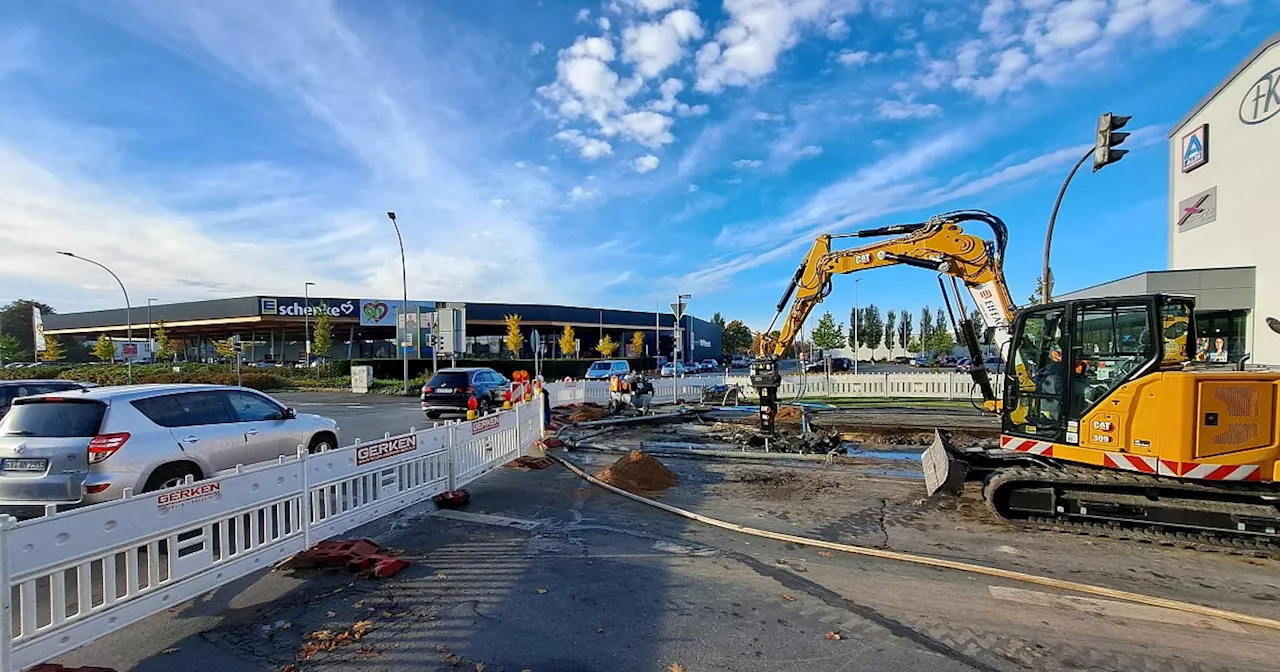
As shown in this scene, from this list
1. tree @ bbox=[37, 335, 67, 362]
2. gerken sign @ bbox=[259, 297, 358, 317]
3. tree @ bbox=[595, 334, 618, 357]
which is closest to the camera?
gerken sign @ bbox=[259, 297, 358, 317]

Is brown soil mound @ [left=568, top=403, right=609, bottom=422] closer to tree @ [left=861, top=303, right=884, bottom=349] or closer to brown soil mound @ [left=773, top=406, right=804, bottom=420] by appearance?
brown soil mound @ [left=773, top=406, right=804, bottom=420]

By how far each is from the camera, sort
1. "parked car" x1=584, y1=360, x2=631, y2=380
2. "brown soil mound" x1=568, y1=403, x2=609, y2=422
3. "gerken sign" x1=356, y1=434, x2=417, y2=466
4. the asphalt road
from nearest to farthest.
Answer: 1. the asphalt road
2. "gerken sign" x1=356, y1=434, x2=417, y2=466
3. "brown soil mound" x1=568, y1=403, x2=609, y2=422
4. "parked car" x1=584, y1=360, x2=631, y2=380

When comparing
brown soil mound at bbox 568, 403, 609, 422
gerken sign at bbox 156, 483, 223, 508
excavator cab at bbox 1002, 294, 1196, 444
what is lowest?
brown soil mound at bbox 568, 403, 609, 422

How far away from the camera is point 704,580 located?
5.08m

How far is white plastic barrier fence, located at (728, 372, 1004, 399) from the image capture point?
2325 centimetres

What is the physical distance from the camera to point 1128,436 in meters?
6.27

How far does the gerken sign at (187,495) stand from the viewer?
4.16 m

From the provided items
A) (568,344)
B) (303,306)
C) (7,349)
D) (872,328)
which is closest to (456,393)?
(568,344)

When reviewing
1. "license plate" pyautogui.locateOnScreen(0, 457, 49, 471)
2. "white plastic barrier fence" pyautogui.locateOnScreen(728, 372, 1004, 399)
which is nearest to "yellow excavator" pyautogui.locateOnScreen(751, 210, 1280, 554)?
"license plate" pyautogui.locateOnScreen(0, 457, 49, 471)

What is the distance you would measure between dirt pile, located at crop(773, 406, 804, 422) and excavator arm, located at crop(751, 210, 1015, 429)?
3.49m

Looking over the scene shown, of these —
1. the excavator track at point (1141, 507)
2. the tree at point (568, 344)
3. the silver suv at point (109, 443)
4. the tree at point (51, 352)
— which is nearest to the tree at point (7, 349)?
the tree at point (51, 352)

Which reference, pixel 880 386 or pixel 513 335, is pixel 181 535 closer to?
pixel 880 386

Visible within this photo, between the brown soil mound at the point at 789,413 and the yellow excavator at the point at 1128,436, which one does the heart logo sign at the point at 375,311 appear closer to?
the brown soil mound at the point at 789,413

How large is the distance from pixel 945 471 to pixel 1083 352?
211cm
